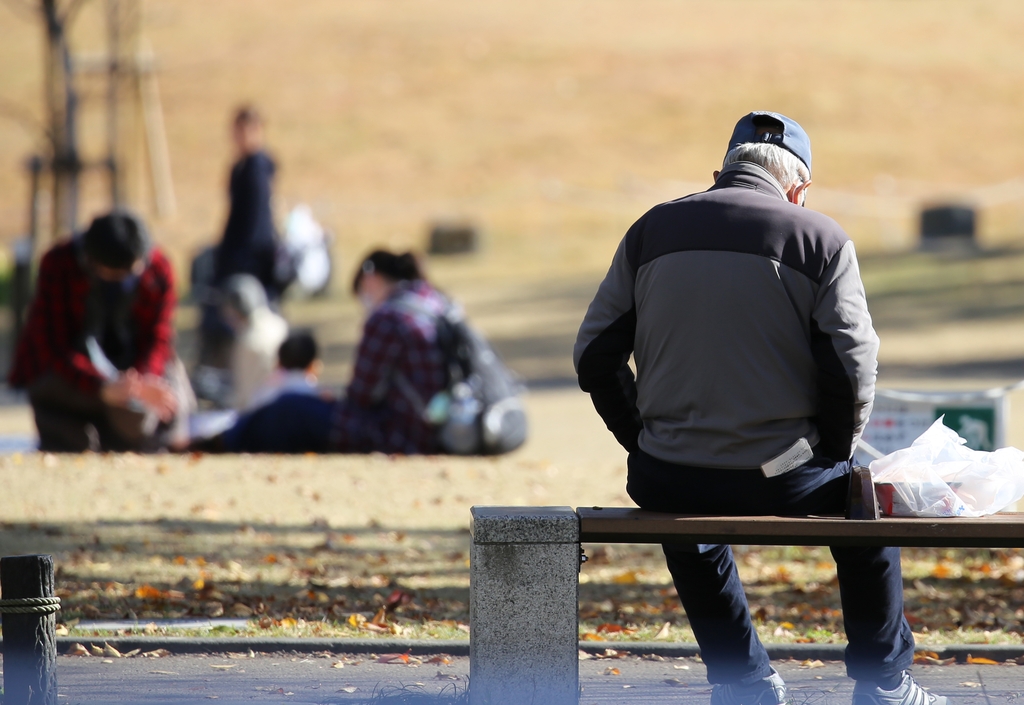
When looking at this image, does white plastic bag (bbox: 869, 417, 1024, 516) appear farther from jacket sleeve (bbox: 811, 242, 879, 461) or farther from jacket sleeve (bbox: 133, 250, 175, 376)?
jacket sleeve (bbox: 133, 250, 175, 376)

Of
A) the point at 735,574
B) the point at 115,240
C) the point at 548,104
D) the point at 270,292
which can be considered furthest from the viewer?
the point at 548,104

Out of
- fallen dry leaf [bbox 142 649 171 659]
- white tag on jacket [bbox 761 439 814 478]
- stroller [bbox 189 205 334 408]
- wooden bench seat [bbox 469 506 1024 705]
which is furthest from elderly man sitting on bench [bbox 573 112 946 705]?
stroller [bbox 189 205 334 408]

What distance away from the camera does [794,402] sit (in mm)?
3543

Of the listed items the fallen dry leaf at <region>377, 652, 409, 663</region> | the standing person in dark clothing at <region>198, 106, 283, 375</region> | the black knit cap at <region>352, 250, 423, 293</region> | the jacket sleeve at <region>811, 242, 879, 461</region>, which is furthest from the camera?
the standing person in dark clothing at <region>198, 106, 283, 375</region>

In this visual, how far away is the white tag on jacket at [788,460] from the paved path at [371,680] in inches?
35.4

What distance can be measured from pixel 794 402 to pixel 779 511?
318mm

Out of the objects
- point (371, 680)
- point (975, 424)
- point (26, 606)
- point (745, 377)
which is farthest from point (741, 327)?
point (975, 424)

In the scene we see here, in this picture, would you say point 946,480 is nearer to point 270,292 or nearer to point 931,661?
point 931,661

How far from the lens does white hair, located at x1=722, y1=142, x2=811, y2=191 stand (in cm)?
373

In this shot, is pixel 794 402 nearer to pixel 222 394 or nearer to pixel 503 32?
pixel 222 394

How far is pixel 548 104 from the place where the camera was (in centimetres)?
3856

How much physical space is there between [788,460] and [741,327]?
0.39m

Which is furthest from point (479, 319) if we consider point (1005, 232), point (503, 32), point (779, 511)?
point (503, 32)

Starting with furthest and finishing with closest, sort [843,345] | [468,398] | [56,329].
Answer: [468,398]
[56,329]
[843,345]
